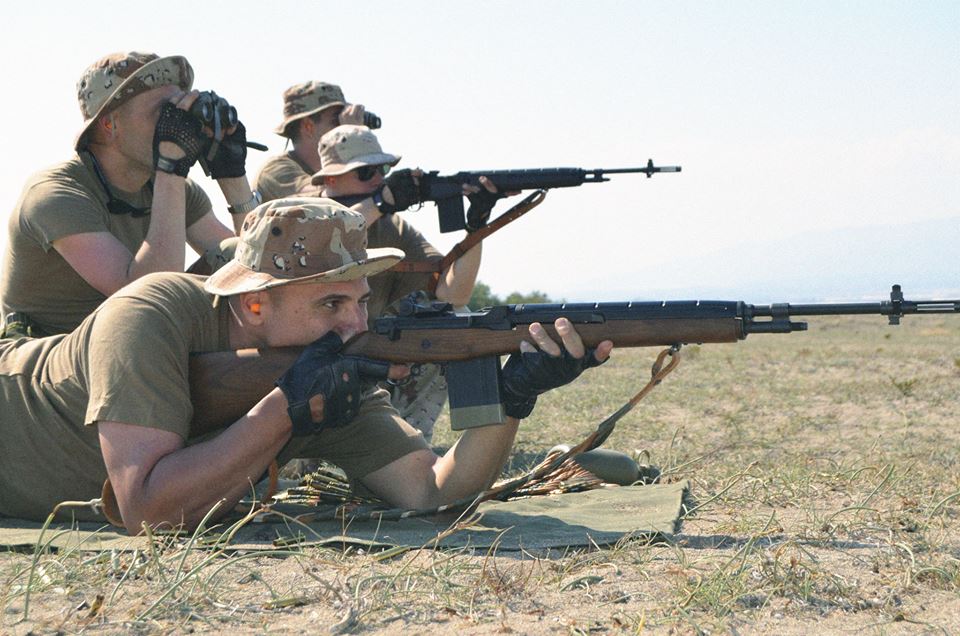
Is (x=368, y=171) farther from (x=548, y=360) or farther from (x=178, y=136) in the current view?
(x=548, y=360)

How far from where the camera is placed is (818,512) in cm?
457

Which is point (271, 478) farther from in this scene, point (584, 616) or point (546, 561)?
point (584, 616)

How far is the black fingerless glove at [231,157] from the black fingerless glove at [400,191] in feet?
3.30

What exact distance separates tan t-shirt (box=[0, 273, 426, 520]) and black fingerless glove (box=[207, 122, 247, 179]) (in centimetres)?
148

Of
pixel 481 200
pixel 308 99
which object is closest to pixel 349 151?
pixel 481 200

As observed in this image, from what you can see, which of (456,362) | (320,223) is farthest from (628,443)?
(320,223)

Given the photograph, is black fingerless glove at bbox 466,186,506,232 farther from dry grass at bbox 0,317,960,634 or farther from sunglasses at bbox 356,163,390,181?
dry grass at bbox 0,317,960,634

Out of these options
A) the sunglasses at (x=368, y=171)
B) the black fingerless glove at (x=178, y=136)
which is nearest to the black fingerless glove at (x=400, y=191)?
the sunglasses at (x=368, y=171)

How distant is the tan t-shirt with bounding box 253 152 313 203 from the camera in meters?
7.12

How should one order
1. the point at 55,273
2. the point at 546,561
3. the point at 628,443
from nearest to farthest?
the point at 546,561
the point at 55,273
the point at 628,443

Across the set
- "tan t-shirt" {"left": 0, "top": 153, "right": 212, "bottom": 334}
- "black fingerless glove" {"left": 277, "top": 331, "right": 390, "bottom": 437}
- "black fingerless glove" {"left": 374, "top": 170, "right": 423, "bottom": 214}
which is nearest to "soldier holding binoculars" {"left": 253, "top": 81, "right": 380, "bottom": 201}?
"black fingerless glove" {"left": 374, "top": 170, "right": 423, "bottom": 214}

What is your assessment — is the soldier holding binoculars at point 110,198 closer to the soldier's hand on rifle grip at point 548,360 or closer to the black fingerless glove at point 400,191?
the black fingerless glove at point 400,191

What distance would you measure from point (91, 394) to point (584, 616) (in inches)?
72.3

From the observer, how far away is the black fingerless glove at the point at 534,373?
402cm
